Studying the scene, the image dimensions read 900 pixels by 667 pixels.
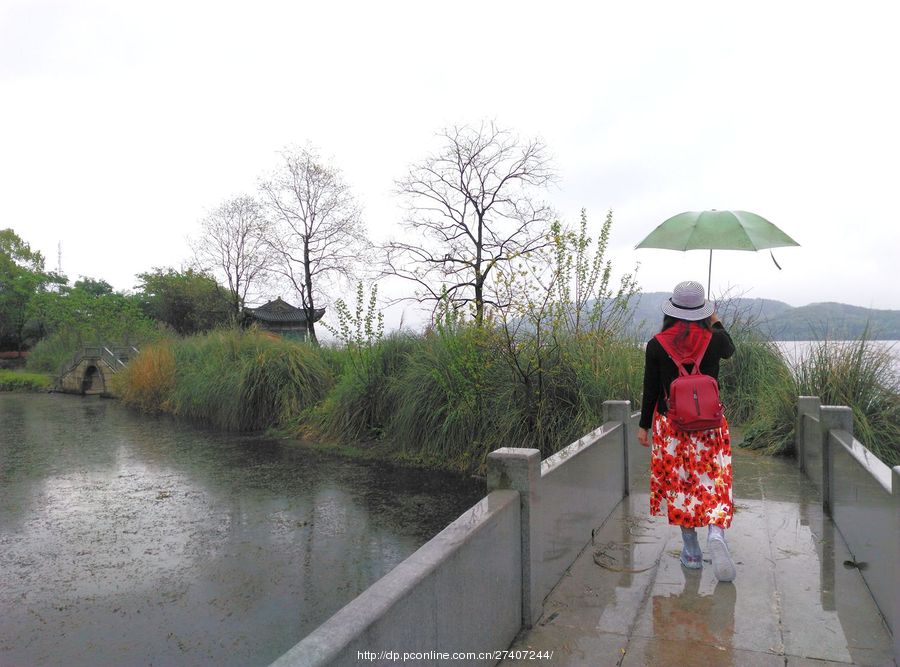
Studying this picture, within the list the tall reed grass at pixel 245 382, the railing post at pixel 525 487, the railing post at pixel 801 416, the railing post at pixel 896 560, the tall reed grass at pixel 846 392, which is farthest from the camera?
the tall reed grass at pixel 245 382

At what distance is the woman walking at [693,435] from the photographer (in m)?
3.64

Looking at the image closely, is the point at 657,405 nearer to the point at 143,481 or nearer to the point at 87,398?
the point at 143,481

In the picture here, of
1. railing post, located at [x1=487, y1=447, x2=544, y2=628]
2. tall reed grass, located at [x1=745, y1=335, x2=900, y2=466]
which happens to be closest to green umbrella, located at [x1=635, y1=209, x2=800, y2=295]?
tall reed grass, located at [x1=745, y1=335, x2=900, y2=466]

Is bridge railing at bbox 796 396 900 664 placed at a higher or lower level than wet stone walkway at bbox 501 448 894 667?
higher

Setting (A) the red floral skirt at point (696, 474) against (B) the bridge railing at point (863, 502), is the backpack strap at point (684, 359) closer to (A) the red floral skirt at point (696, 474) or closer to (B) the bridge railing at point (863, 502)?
(A) the red floral skirt at point (696, 474)

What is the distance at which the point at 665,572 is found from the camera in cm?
394

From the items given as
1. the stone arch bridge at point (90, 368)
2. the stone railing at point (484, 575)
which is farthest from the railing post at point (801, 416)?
the stone arch bridge at point (90, 368)

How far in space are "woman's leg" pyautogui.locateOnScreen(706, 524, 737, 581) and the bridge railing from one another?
69 cm

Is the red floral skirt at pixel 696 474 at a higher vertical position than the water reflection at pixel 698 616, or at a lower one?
higher

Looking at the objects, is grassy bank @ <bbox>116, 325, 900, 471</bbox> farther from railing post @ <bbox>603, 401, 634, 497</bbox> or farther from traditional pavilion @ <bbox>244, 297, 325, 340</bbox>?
traditional pavilion @ <bbox>244, 297, 325, 340</bbox>

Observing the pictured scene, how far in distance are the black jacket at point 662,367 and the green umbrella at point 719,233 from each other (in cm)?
162

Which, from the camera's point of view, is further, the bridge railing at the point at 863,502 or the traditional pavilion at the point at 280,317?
the traditional pavilion at the point at 280,317

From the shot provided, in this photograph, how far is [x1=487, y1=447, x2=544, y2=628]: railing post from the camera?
3.20m

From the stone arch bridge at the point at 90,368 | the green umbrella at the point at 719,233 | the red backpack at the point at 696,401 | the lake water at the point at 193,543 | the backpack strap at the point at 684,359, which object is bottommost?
the lake water at the point at 193,543
